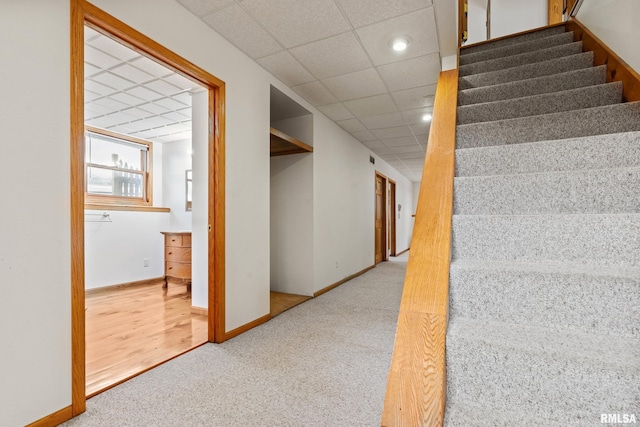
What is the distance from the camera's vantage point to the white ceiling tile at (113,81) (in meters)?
3.02

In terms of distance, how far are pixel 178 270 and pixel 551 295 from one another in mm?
4405

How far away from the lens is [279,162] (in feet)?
14.0

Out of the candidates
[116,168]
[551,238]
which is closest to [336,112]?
[551,238]

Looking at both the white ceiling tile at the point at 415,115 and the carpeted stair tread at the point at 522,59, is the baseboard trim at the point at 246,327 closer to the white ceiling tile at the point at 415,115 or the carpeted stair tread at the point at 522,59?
the carpeted stair tread at the point at 522,59

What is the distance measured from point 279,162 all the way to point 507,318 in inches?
141

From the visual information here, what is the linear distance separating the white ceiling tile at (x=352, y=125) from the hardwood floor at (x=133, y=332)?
10.8 ft

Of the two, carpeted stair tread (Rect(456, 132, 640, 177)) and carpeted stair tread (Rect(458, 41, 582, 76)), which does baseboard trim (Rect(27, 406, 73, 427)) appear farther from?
carpeted stair tread (Rect(458, 41, 582, 76))

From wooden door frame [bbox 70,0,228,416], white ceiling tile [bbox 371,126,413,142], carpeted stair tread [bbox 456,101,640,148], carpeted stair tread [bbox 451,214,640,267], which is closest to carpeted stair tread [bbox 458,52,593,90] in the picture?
carpeted stair tread [bbox 456,101,640,148]

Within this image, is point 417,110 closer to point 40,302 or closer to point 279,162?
point 279,162

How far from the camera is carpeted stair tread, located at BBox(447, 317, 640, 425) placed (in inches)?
32.3

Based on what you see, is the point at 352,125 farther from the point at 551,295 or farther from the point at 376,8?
the point at 551,295

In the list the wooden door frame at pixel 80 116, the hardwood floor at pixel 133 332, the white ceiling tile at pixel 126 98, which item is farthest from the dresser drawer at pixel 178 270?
the white ceiling tile at pixel 126 98

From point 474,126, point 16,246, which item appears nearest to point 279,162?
point 474,126

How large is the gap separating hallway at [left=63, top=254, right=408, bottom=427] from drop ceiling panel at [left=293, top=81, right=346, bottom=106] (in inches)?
101
